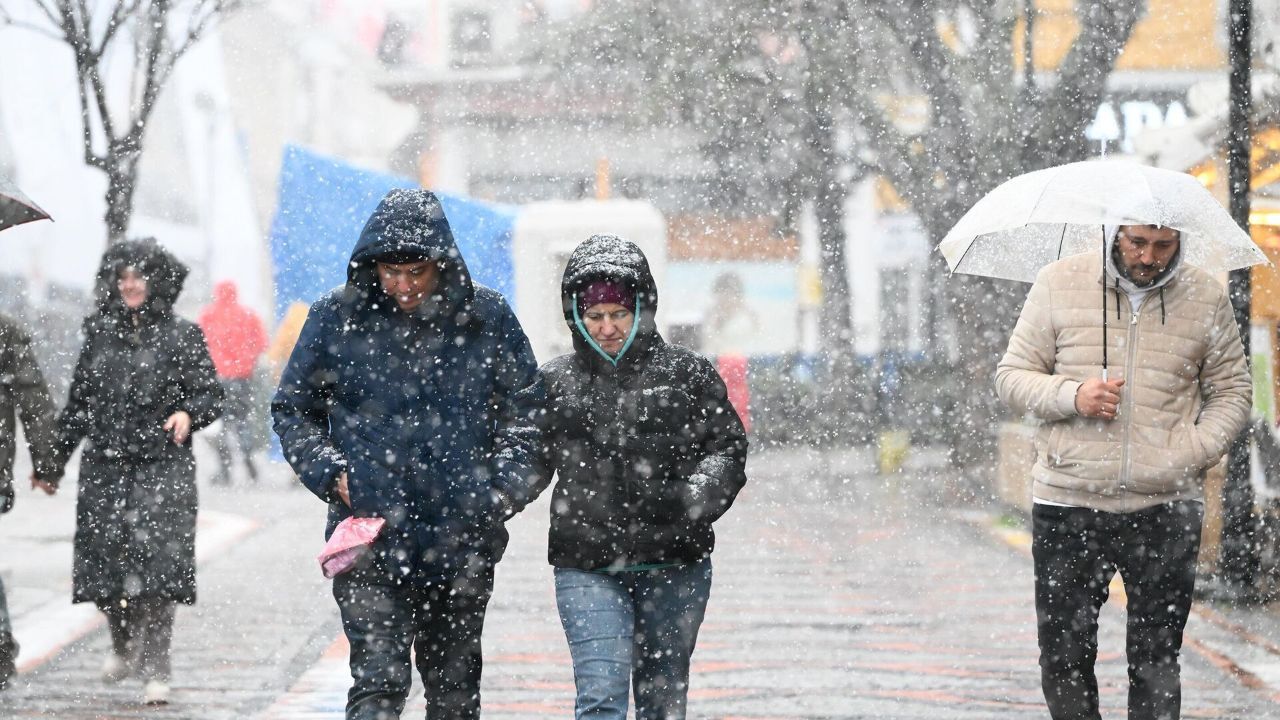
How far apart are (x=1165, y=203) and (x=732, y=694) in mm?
2761

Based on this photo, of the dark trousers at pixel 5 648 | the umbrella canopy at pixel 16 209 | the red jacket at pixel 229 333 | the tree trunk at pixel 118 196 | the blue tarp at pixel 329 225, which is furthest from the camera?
the red jacket at pixel 229 333

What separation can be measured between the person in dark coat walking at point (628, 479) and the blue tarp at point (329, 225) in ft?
22.2

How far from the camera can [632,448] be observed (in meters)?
4.55

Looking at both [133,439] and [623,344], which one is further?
[133,439]

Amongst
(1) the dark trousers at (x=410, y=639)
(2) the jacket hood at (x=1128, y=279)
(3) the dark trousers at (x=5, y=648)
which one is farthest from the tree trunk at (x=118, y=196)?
(2) the jacket hood at (x=1128, y=279)

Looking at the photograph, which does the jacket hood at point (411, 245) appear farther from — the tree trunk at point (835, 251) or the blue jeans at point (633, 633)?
the tree trunk at point (835, 251)

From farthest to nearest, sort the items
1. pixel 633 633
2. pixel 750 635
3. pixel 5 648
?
pixel 750 635
pixel 5 648
pixel 633 633

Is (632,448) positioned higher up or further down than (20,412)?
higher up

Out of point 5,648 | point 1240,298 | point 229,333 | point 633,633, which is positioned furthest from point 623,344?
point 229,333

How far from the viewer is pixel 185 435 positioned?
677 centimetres

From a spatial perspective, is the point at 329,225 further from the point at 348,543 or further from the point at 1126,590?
the point at 1126,590

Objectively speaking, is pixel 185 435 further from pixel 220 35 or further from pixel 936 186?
pixel 220 35

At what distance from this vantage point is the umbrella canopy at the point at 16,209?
6203mm

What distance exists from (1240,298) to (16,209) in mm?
5919
